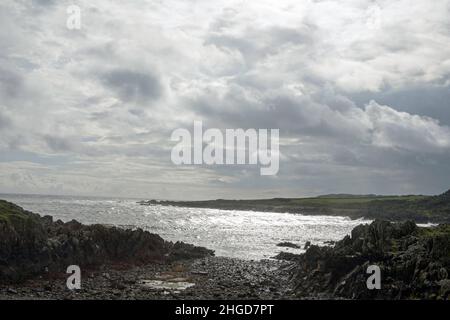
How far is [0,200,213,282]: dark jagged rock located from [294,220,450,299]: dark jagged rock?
2082 centimetres

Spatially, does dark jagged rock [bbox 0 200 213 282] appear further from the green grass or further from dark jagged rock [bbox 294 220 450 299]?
dark jagged rock [bbox 294 220 450 299]

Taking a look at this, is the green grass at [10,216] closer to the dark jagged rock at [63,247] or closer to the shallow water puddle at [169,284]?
the dark jagged rock at [63,247]

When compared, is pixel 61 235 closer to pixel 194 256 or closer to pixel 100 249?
pixel 100 249

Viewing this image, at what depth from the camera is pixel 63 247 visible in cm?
4797

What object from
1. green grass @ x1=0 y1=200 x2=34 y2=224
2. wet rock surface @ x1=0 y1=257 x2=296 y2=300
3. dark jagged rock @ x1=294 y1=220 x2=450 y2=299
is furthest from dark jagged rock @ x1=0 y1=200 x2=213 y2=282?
dark jagged rock @ x1=294 y1=220 x2=450 y2=299

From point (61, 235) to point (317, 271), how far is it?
28.3 metres

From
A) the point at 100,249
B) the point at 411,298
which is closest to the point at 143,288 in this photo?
the point at 100,249

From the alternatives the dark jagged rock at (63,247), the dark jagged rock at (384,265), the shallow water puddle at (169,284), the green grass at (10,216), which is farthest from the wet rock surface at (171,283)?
the green grass at (10,216)

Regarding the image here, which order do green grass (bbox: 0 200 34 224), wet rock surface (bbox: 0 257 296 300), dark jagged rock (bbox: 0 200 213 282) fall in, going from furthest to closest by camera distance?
1. green grass (bbox: 0 200 34 224)
2. dark jagged rock (bbox: 0 200 213 282)
3. wet rock surface (bbox: 0 257 296 300)

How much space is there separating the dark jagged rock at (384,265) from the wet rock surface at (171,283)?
11.3 feet

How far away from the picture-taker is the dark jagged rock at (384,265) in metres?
35.4

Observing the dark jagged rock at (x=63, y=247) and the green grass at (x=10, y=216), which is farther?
the green grass at (x=10, y=216)

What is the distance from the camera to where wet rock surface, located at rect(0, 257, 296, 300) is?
37.8 metres
